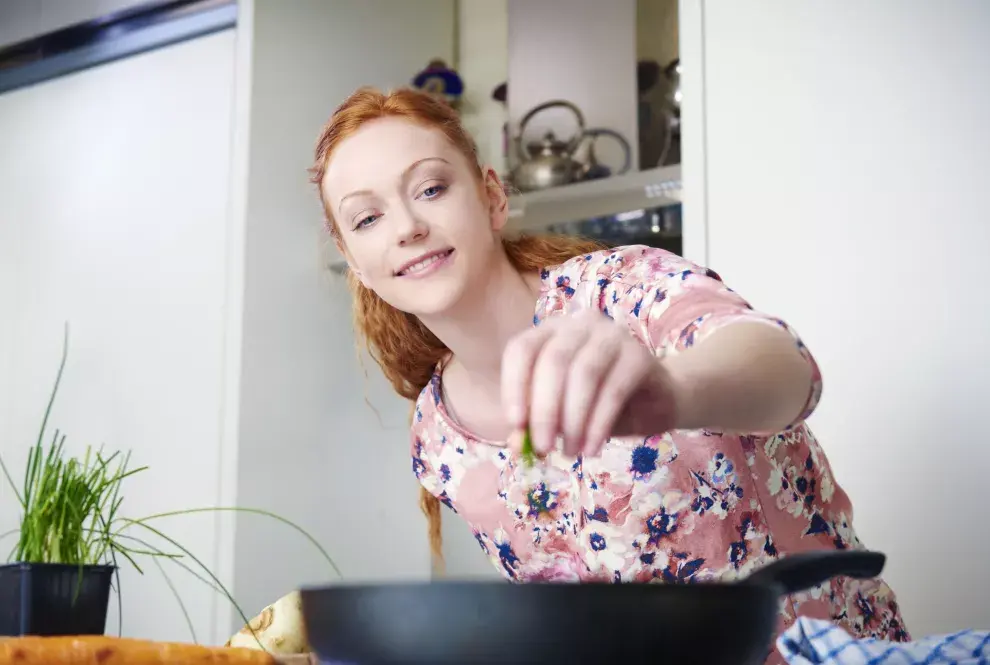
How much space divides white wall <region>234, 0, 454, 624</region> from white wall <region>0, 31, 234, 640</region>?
81mm

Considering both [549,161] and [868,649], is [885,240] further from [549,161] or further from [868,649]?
[549,161]

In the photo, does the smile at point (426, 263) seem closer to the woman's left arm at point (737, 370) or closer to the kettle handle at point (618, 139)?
the woman's left arm at point (737, 370)

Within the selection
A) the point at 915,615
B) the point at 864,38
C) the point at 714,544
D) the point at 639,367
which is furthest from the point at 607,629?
the point at 864,38

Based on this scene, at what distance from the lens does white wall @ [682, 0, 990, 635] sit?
119 centimetres

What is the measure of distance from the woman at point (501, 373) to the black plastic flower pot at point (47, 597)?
39 cm

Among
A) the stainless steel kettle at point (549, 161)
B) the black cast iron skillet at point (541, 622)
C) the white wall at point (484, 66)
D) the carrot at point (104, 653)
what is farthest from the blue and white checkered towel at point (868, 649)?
the white wall at point (484, 66)

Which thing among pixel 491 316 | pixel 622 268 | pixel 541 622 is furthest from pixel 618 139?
pixel 541 622

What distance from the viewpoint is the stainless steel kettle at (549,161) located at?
7.10 ft

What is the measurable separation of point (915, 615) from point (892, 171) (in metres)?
0.54

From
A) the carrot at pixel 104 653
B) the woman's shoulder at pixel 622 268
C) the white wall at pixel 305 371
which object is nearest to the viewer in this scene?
the carrot at pixel 104 653

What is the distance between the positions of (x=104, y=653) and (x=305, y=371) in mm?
1448

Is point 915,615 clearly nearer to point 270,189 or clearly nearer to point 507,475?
point 507,475

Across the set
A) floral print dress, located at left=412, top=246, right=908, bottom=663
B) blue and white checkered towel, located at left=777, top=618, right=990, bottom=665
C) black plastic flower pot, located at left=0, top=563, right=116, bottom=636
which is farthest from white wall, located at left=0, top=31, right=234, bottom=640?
blue and white checkered towel, located at left=777, top=618, right=990, bottom=665

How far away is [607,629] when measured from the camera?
39 cm
